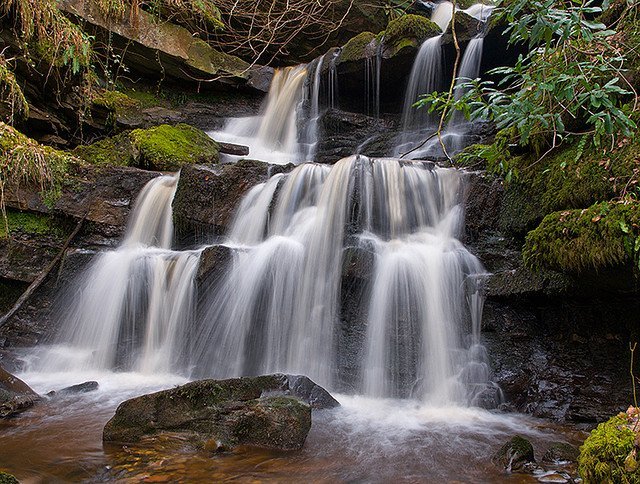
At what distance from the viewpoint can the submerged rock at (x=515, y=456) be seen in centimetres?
271

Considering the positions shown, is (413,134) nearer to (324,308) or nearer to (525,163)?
(525,163)

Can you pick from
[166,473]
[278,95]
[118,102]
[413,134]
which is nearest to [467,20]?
[413,134]

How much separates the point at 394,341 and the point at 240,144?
23.9ft

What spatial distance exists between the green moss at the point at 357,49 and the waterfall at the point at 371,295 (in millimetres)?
5493

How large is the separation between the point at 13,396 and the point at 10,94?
475 cm

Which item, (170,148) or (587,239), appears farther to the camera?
(170,148)

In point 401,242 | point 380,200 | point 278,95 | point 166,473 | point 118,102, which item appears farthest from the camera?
point 278,95

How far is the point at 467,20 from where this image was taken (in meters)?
9.79

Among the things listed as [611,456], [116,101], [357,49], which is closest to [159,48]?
[116,101]

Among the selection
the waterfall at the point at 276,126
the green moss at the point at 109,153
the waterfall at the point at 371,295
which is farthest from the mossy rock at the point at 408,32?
the green moss at the point at 109,153

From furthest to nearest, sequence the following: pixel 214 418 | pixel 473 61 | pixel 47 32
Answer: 1. pixel 473 61
2. pixel 47 32
3. pixel 214 418

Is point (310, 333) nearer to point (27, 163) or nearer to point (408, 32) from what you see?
point (27, 163)

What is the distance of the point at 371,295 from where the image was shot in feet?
15.6

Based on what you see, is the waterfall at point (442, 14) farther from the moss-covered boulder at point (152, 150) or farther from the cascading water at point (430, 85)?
the moss-covered boulder at point (152, 150)
